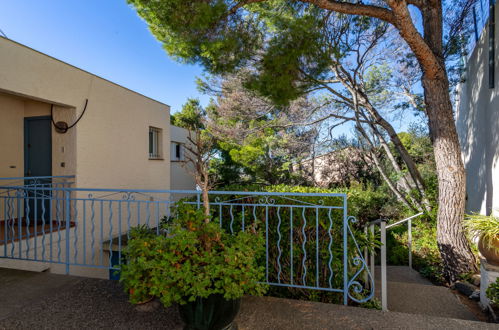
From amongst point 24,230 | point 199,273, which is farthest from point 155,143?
point 199,273

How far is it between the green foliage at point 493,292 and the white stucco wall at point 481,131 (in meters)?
1.71

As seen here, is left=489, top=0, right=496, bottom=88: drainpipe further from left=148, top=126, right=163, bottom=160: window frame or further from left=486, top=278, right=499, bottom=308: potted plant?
left=148, top=126, right=163, bottom=160: window frame

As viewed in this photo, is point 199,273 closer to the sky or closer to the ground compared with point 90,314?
closer to the sky

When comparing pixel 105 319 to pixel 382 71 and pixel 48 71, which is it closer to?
pixel 48 71

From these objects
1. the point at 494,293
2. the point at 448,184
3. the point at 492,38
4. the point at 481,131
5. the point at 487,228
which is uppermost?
the point at 492,38

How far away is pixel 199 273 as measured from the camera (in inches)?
60.4

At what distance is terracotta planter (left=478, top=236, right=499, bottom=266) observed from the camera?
2984mm

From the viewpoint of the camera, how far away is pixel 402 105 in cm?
791

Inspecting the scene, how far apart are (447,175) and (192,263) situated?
173 inches

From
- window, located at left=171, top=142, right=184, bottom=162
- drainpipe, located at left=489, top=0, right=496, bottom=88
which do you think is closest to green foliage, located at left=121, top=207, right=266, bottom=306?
drainpipe, located at left=489, top=0, right=496, bottom=88

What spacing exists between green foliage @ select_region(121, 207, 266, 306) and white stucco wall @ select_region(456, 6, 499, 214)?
4364 mm

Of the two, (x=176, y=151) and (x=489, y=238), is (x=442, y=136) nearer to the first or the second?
(x=489, y=238)

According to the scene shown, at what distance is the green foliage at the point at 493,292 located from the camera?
2.67 m

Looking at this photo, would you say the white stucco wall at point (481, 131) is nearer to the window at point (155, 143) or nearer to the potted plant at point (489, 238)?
the potted plant at point (489, 238)
